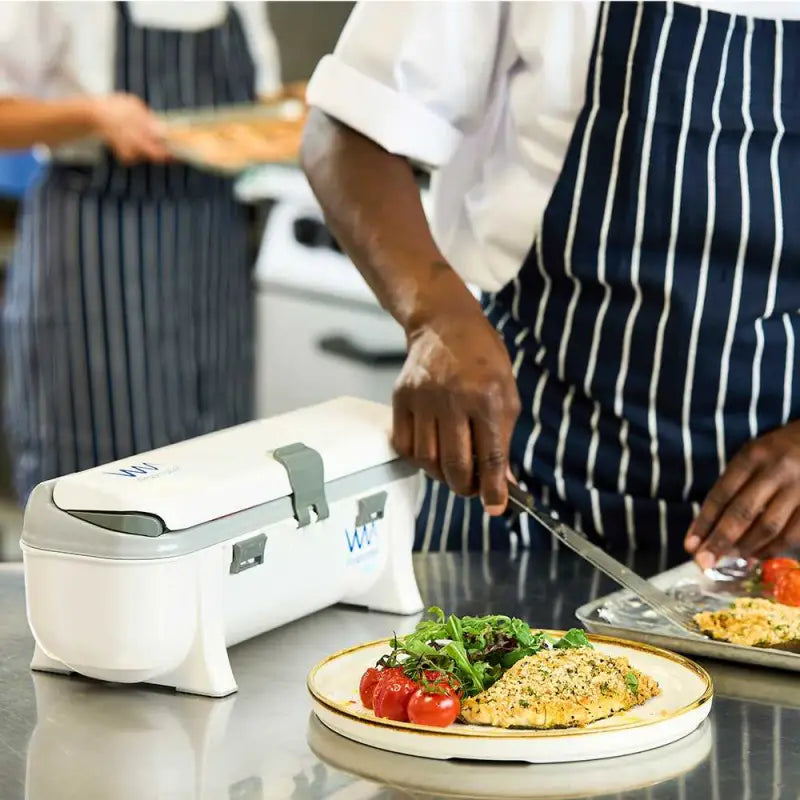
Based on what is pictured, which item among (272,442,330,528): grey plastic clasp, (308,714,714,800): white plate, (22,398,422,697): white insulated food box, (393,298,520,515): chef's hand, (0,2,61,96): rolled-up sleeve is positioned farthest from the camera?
(0,2,61,96): rolled-up sleeve

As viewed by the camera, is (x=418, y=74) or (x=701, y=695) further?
(x=418, y=74)

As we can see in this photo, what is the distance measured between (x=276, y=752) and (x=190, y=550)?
15 cm

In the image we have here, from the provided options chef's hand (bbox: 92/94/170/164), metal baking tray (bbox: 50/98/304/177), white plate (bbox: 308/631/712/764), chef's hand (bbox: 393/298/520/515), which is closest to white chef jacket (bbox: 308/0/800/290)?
chef's hand (bbox: 393/298/520/515)

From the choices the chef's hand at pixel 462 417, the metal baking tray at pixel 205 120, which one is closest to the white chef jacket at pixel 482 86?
the chef's hand at pixel 462 417

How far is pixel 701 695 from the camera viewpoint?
962 mm

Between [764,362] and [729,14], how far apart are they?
303 millimetres

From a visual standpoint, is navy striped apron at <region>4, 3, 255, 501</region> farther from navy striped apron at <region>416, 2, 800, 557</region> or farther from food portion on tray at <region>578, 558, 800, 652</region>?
food portion on tray at <region>578, 558, 800, 652</region>

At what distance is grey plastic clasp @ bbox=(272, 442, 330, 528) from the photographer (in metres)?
1.09

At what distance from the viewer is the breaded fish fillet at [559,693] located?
911 mm

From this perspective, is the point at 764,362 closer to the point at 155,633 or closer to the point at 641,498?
the point at 641,498

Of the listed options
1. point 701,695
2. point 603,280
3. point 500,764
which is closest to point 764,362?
point 603,280

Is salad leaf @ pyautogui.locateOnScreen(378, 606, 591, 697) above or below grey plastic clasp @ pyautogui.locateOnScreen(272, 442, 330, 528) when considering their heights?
below

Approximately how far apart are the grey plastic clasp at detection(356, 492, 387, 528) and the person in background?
1592 millimetres

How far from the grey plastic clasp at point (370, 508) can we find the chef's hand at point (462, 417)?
0.14ft
